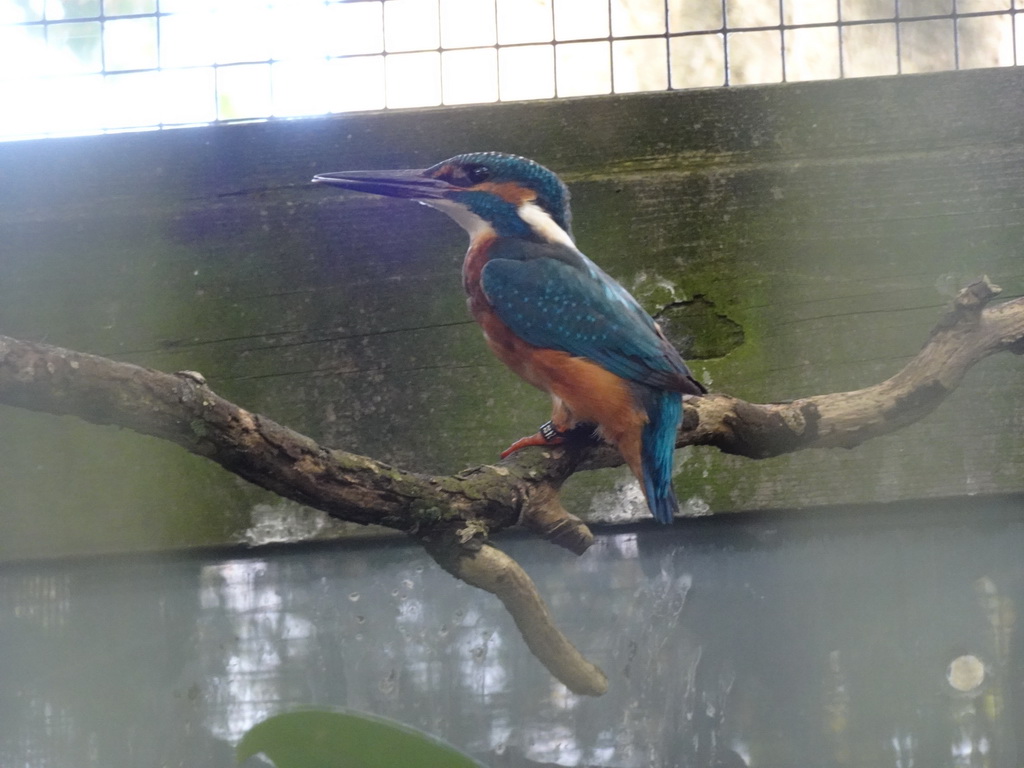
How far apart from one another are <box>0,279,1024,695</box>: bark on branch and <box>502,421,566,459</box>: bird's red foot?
0.6 inches

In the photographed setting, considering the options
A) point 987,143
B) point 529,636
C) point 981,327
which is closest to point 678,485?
point 529,636

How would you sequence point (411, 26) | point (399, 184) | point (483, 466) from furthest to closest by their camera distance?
1. point (411, 26)
2. point (399, 184)
3. point (483, 466)

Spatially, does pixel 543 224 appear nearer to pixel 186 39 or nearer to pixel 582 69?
pixel 582 69

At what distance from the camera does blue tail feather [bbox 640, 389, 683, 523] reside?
954mm

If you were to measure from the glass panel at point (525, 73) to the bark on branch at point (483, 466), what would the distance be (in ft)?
1.30

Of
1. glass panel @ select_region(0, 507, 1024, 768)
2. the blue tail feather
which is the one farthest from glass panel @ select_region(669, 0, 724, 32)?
glass panel @ select_region(0, 507, 1024, 768)

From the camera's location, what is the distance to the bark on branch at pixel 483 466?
72 centimetres

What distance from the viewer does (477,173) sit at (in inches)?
40.9

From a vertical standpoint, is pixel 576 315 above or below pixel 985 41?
below

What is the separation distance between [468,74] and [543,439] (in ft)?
1.38

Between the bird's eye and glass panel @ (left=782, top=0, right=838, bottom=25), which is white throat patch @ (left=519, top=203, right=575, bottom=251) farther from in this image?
glass panel @ (left=782, top=0, right=838, bottom=25)

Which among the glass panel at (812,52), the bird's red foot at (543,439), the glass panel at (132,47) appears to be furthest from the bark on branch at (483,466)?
the glass panel at (132,47)

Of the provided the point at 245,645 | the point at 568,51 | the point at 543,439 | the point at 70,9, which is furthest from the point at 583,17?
the point at 245,645

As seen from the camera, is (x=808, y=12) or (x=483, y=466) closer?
(x=483, y=466)
